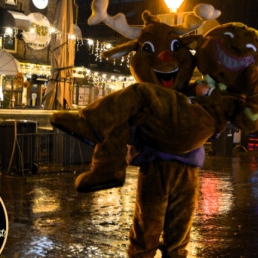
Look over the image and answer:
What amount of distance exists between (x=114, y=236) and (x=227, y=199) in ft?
11.0

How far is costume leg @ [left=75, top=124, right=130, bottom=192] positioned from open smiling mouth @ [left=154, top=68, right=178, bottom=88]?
2.20 feet

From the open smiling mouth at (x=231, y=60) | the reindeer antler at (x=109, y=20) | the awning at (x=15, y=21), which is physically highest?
the awning at (x=15, y=21)

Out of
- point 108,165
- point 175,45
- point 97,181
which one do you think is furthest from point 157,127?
point 175,45

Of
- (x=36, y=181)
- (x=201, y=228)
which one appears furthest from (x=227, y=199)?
(x=36, y=181)

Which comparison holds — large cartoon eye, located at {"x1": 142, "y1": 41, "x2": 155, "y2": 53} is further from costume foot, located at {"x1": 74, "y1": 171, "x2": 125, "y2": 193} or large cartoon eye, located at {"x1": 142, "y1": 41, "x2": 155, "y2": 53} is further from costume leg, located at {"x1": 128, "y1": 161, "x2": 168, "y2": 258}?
costume foot, located at {"x1": 74, "y1": 171, "x2": 125, "y2": 193}

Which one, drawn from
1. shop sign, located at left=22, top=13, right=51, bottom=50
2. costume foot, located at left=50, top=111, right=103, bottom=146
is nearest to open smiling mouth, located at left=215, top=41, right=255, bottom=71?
costume foot, located at left=50, top=111, right=103, bottom=146

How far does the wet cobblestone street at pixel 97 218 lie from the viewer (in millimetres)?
6035

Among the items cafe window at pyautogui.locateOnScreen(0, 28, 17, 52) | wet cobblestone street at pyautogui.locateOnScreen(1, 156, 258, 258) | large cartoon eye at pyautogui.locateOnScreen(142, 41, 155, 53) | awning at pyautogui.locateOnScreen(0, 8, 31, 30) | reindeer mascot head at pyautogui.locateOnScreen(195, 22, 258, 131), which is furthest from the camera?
cafe window at pyautogui.locateOnScreen(0, 28, 17, 52)

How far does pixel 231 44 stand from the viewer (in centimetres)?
452

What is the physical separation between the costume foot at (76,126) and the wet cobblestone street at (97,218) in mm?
2180

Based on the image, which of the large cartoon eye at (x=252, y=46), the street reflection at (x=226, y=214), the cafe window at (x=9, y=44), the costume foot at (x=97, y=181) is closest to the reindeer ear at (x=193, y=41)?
the large cartoon eye at (x=252, y=46)

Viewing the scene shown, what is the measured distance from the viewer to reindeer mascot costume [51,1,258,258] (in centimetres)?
408

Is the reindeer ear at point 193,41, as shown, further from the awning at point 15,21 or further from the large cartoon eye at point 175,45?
the awning at point 15,21

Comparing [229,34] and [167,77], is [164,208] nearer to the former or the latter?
[167,77]
